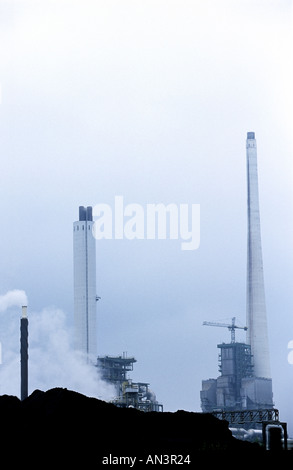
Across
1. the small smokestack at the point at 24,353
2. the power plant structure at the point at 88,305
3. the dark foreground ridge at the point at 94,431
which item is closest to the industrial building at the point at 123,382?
the power plant structure at the point at 88,305

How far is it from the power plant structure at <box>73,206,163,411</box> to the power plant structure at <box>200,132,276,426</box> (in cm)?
901

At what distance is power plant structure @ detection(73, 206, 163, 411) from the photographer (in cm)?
8516

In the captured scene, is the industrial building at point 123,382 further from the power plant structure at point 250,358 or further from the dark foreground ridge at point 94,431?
the dark foreground ridge at point 94,431

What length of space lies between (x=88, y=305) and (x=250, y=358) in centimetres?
1652

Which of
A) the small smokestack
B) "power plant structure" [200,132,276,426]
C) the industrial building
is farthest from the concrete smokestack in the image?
the small smokestack

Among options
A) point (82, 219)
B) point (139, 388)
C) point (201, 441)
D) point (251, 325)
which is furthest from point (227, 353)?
point (201, 441)

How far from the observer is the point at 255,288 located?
8812cm

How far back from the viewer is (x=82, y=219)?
3477 inches

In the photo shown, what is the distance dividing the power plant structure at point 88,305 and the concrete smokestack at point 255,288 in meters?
12.2

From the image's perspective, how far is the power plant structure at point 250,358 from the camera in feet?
288

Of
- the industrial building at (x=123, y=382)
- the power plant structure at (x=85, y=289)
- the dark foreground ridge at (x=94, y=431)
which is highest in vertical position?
the power plant structure at (x=85, y=289)

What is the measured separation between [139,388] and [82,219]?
16961 mm
